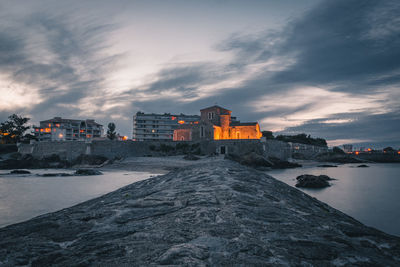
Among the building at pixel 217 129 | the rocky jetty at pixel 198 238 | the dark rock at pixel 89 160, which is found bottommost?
the dark rock at pixel 89 160

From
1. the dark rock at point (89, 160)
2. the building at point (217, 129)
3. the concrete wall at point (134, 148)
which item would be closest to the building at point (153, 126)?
the building at point (217, 129)

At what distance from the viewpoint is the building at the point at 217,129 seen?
52.1 meters

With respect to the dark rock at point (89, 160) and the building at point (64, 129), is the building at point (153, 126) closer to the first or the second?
the building at point (64, 129)

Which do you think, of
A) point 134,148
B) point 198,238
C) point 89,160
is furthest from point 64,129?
point 198,238

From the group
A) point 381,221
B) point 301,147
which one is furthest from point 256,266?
point 301,147

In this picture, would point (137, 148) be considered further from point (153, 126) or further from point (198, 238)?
point (198, 238)

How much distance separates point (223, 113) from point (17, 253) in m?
58.4

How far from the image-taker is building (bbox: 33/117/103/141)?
7944cm

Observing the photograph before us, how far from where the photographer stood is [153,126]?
86688 mm

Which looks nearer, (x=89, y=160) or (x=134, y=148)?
(x=89, y=160)

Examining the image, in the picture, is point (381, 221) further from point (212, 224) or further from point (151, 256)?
point (151, 256)

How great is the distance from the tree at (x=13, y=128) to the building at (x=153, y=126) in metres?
33.5

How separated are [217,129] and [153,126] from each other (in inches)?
1570

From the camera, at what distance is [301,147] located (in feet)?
210
